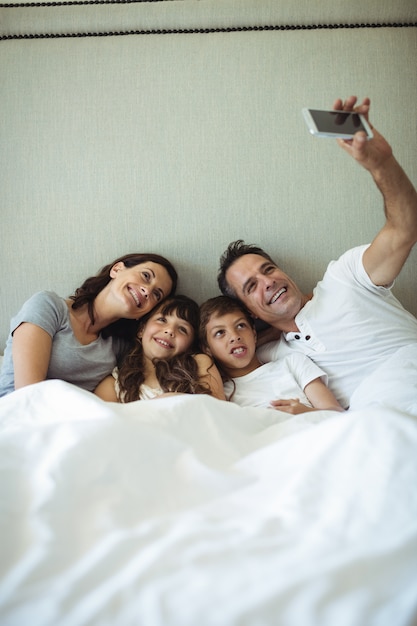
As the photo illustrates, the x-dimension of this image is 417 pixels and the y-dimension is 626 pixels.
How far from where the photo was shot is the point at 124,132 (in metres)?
1.77

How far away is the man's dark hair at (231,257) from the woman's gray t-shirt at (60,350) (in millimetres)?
449

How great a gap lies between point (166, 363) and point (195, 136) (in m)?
0.79

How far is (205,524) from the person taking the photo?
0.67 meters

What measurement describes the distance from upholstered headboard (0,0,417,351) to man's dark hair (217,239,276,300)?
0.16ft

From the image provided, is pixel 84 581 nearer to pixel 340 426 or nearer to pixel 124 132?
pixel 340 426

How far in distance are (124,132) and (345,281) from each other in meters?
0.91

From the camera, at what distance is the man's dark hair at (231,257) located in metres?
1.67

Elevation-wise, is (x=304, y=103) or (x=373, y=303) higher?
Result: (x=304, y=103)

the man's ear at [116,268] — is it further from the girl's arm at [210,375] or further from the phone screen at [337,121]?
the phone screen at [337,121]

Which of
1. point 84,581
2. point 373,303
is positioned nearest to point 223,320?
point 373,303

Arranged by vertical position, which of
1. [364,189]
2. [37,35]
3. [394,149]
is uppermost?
[37,35]

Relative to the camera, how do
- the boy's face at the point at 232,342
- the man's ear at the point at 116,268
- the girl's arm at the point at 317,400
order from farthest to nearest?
the man's ear at the point at 116,268
the boy's face at the point at 232,342
the girl's arm at the point at 317,400

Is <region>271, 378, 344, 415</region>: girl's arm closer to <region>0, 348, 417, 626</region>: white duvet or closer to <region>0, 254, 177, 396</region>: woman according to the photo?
<region>0, 348, 417, 626</region>: white duvet

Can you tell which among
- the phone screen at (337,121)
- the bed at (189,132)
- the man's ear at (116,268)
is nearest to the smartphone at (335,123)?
the phone screen at (337,121)
